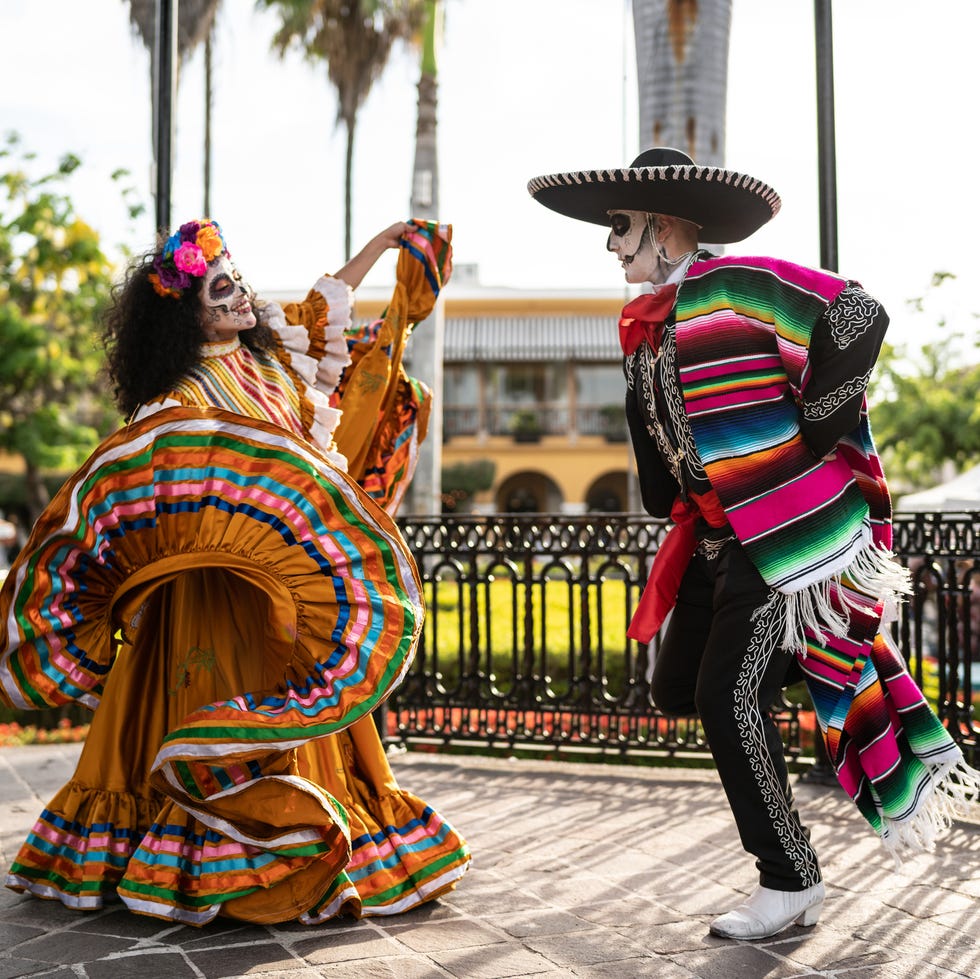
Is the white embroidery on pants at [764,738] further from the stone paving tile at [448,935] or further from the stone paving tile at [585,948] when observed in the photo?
the stone paving tile at [448,935]

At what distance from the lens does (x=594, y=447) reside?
3234cm

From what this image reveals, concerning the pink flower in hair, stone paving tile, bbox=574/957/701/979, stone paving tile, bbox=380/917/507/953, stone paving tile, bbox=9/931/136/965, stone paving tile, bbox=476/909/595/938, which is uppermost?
the pink flower in hair

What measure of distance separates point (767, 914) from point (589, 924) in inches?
20.0

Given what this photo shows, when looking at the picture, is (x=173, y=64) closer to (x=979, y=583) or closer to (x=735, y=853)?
(x=735, y=853)

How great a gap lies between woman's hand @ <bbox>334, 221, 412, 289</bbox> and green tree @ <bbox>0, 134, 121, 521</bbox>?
1299 centimetres

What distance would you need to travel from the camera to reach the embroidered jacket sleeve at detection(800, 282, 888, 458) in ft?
10.0

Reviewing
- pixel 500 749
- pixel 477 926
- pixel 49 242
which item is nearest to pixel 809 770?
pixel 500 749

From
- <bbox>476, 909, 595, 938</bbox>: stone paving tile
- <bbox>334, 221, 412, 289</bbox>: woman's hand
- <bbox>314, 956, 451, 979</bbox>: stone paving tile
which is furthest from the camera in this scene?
<bbox>334, 221, 412, 289</bbox>: woman's hand

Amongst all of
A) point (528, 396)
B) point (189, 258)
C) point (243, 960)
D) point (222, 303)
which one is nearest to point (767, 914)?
point (243, 960)

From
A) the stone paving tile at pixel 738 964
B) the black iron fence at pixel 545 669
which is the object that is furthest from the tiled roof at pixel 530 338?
the stone paving tile at pixel 738 964

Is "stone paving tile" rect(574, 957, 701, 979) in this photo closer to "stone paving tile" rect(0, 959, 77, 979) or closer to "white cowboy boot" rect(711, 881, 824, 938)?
"white cowboy boot" rect(711, 881, 824, 938)

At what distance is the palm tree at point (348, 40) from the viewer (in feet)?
57.7

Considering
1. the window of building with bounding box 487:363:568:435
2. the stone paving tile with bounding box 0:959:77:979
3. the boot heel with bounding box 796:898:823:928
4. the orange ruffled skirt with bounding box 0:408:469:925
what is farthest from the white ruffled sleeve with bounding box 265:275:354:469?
the window of building with bounding box 487:363:568:435

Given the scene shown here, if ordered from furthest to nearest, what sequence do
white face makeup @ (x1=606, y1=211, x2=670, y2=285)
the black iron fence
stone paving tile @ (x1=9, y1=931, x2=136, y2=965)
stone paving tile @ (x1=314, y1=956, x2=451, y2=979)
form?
the black iron fence → white face makeup @ (x1=606, y1=211, x2=670, y2=285) → stone paving tile @ (x1=9, y1=931, x2=136, y2=965) → stone paving tile @ (x1=314, y1=956, x2=451, y2=979)
